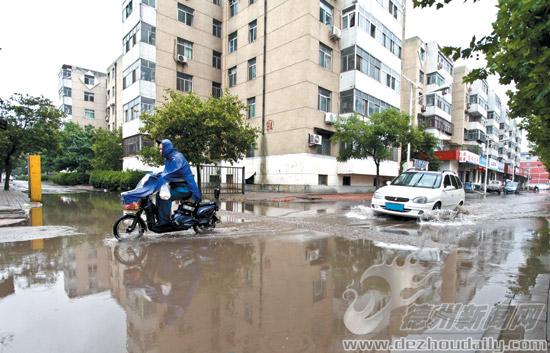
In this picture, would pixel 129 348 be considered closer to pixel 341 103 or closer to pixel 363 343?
pixel 363 343

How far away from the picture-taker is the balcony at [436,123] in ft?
147

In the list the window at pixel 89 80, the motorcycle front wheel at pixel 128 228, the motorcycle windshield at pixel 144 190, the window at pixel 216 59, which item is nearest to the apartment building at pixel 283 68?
the window at pixel 216 59

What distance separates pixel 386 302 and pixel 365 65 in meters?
26.2

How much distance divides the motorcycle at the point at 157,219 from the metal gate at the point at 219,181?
34.9ft

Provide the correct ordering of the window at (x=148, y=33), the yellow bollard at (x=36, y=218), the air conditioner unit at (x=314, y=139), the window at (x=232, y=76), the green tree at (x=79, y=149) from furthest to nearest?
the green tree at (x=79, y=149), the window at (x=232, y=76), the window at (x=148, y=33), the air conditioner unit at (x=314, y=139), the yellow bollard at (x=36, y=218)

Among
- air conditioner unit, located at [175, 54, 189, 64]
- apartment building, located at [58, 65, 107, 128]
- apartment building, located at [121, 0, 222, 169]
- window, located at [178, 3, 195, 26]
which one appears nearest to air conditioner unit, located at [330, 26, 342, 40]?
apartment building, located at [121, 0, 222, 169]

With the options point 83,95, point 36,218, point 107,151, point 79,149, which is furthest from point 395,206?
point 83,95

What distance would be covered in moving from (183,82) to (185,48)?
308 centimetres

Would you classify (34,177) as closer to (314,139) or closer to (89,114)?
(314,139)

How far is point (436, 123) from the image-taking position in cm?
4522

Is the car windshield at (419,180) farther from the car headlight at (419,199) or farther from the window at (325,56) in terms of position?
the window at (325,56)

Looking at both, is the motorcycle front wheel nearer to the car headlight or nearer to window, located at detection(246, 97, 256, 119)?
the car headlight

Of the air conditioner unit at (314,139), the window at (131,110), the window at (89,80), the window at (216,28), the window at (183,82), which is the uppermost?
the window at (89,80)

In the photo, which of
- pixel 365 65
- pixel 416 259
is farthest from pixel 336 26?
pixel 416 259
